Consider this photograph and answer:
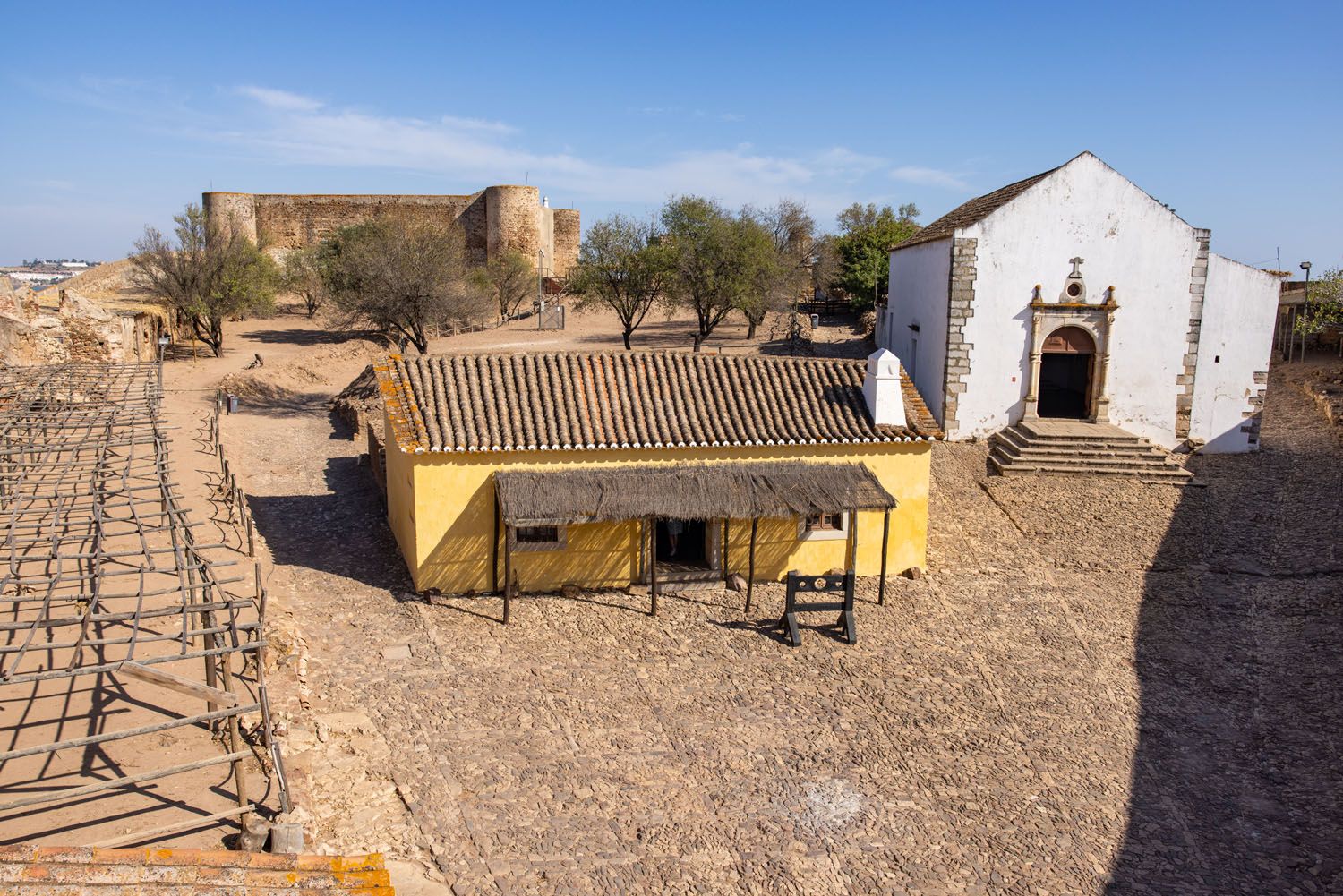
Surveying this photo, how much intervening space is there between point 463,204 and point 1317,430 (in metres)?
41.0

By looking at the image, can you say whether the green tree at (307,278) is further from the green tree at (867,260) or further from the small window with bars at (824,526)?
the small window with bars at (824,526)

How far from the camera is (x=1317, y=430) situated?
77.9 ft

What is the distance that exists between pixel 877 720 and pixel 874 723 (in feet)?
0.36

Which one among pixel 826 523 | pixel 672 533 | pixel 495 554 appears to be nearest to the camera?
pixel 495 554

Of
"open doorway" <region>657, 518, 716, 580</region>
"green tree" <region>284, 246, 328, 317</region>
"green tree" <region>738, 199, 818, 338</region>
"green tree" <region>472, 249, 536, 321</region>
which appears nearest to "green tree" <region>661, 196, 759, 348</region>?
"green tree" <region>738, 199, 818, 338</region>

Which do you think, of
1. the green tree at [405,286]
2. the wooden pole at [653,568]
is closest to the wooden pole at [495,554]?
the wooden pole at [653,568]

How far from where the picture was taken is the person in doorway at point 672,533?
1609 cm

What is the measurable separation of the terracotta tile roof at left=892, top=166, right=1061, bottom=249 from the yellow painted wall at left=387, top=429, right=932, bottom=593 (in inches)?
329

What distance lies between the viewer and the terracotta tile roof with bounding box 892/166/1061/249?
70.2ft

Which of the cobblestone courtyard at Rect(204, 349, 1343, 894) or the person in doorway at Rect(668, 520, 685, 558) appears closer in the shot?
the cobblestone courtyard at Rect(204, 349, 1343, 894)

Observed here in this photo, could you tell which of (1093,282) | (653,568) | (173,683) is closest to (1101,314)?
(1093,282)

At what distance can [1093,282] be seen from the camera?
21734 millimetres

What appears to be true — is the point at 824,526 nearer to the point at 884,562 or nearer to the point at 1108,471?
the point at 884,562

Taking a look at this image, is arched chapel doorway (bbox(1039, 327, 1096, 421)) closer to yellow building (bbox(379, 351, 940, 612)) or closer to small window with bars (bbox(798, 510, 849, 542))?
yellow building (bbox(379, 351, 940, 612))
